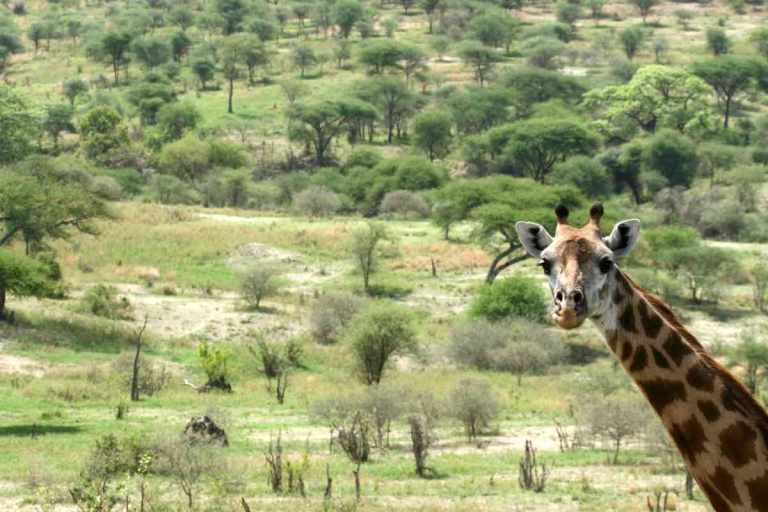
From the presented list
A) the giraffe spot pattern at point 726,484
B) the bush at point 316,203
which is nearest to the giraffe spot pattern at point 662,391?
the giraffe spot pattern at point 726,484

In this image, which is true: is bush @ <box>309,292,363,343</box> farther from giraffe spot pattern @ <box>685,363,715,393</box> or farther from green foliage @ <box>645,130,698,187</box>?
green foliage @ <box>645,130,698,187</box>

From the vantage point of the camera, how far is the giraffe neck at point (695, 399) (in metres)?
5.84

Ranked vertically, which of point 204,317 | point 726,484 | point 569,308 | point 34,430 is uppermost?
point 569,308

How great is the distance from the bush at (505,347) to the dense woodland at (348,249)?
0.11 metres

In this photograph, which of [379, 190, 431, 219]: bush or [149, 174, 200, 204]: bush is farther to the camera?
[149, 174, 200, 204]: bush

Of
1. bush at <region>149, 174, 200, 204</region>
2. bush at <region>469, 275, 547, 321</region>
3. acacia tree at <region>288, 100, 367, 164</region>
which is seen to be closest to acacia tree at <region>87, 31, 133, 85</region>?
acacia tree at <region>288, 100, 367, 164</region>

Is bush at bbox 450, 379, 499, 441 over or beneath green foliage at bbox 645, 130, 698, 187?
over

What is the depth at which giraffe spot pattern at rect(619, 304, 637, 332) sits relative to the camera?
6.27m

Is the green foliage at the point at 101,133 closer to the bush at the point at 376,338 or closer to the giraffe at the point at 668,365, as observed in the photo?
the bush at the point at 376,338

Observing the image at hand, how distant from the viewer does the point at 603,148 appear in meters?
84.3

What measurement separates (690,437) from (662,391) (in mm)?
262

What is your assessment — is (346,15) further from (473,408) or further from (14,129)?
(473,408)

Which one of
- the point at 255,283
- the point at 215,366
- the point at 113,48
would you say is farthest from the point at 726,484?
the point at 113,48

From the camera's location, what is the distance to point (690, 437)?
6035 mm
